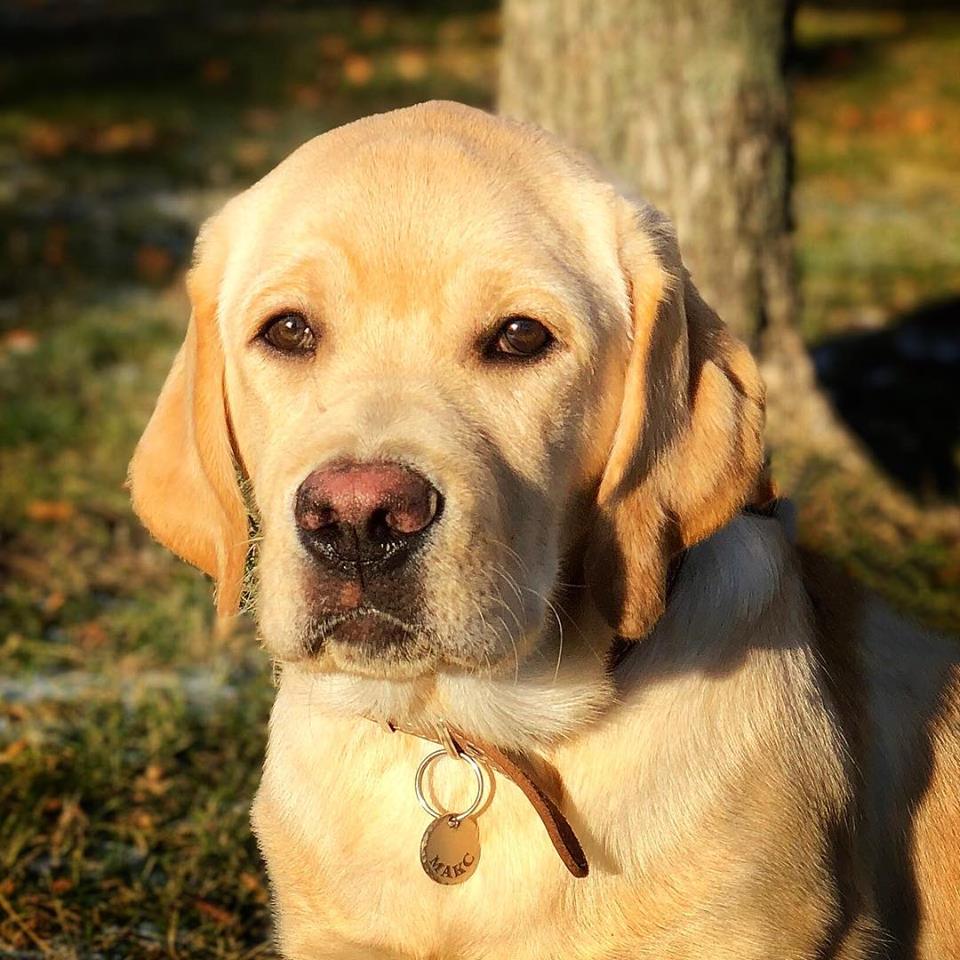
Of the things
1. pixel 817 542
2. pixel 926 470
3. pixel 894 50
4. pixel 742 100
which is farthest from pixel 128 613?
pixel 894 50

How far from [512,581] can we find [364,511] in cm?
34

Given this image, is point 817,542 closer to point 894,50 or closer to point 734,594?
point 734,594

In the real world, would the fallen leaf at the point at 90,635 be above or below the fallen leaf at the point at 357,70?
above

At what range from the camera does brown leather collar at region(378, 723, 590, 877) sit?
2773mm

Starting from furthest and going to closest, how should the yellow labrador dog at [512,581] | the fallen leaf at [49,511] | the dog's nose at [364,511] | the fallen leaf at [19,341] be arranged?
the fallen leaf at [19,341] < the fallen leaf at [49,511] < the yellow labrador dog at [512,581] < the dog's nose at [364,511]

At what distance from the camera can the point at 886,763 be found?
325 centimetres

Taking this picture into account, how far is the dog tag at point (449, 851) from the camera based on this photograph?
9.34 ft

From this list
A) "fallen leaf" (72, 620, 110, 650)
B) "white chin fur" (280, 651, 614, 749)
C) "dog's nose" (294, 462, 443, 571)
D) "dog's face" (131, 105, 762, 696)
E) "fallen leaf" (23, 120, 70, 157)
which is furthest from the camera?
"fallen leaf" (23, 120, 70, 157)

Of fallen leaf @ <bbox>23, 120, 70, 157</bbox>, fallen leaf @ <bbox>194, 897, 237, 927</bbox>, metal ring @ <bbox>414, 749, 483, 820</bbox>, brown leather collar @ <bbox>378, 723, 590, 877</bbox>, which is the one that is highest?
brown leather collar @ <bbox>378, 723, 590, 877</bbox>

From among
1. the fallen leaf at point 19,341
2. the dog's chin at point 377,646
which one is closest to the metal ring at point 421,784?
the dog's chin at point 377,646

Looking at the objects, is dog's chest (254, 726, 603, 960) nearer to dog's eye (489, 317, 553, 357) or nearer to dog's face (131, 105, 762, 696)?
dog's face (131, 105, 762, 696)

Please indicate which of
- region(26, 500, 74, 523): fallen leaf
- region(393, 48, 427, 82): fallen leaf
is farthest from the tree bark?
region(393, 48, 427, 82): fallen leaf

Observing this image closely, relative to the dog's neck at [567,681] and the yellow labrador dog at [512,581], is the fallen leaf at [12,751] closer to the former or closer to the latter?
the yellow labrador dog at [512,581]

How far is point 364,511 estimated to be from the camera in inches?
95.7
